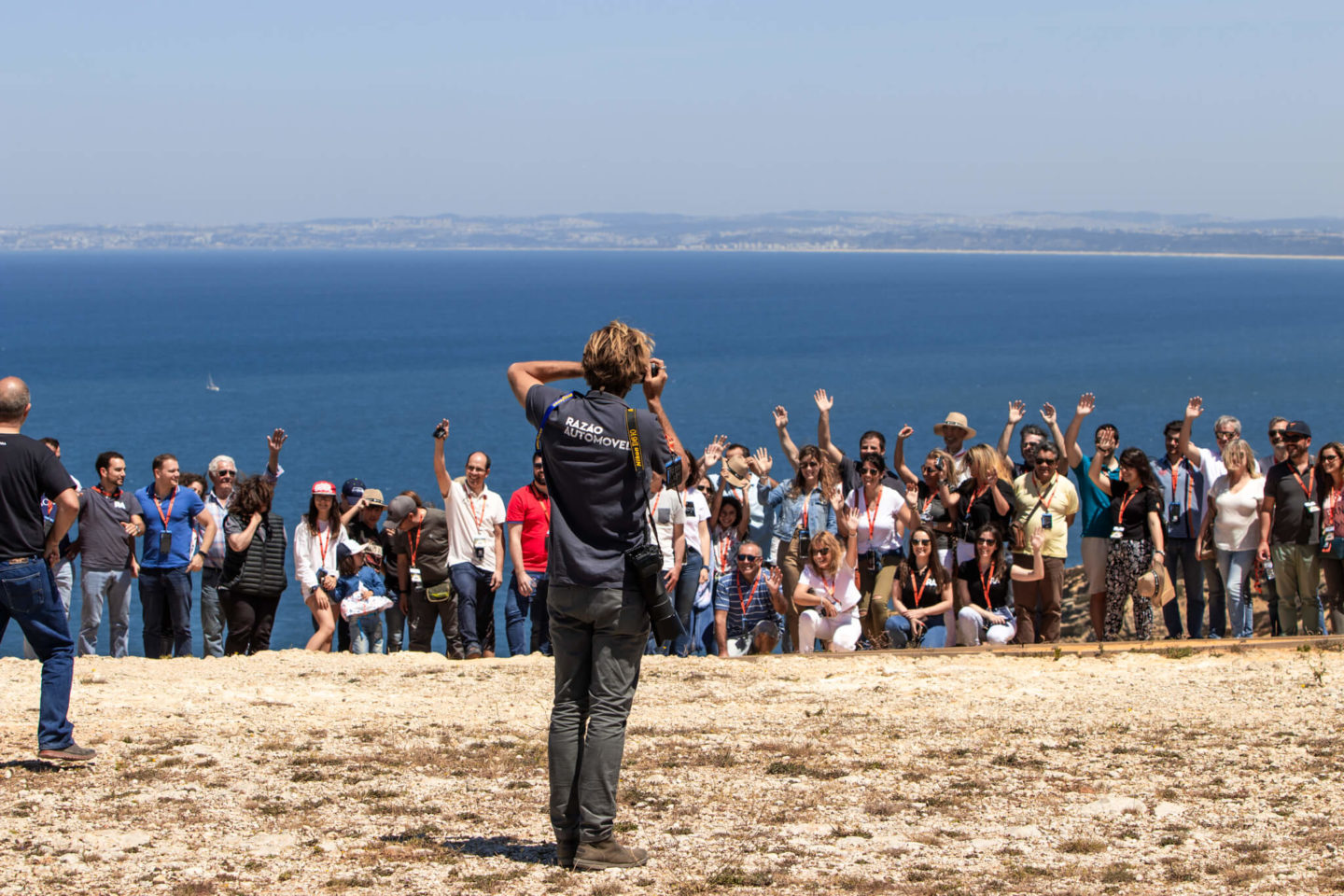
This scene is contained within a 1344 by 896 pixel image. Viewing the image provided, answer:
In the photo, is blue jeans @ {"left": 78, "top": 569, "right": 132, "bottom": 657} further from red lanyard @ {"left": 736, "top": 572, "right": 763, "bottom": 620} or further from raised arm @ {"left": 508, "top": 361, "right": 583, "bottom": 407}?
raised arm @ {"left": 508, "top": 361, "right": 583, "bottom": 407}

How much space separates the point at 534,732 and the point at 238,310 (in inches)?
7694

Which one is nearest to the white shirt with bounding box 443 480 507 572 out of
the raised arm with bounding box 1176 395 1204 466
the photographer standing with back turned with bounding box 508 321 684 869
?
the photographer standing with back turned with bounding box 508 321 684 869

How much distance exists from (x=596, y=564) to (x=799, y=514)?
6234 millimetres

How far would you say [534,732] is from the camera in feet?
25.0

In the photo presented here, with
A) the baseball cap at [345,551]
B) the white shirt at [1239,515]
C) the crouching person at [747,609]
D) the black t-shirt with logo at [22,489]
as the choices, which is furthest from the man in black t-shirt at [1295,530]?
the black t-shirt with logo at [22,489]

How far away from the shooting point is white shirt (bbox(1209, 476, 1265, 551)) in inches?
418

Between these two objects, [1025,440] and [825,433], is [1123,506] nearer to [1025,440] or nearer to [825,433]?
[1025,440]

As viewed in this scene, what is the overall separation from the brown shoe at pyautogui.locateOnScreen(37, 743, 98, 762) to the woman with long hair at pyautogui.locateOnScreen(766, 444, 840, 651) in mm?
5625

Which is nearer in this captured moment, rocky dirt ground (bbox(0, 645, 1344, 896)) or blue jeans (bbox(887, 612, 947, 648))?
rocky dirt ground (bbox(0, 645, 1344, 896))

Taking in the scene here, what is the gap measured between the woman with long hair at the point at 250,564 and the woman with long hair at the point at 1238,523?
24.9 ft

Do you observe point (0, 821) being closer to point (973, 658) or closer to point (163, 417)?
point (973, 658)

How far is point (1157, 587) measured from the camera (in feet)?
35.4

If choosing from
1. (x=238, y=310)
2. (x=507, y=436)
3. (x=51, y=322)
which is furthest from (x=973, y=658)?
(x=238, y=310)

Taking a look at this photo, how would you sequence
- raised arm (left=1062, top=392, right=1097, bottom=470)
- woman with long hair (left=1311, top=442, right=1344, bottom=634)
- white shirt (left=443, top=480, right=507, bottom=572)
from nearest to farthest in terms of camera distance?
1. woman with long hair (left=1311, top=442, right=1344, bottom=634)
2. white shirt (left=443, top=480, right=507, bottom=572)
3. raised arm (left=1062, top=392, right=1097, bottom=470)
